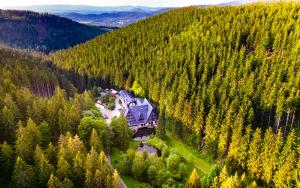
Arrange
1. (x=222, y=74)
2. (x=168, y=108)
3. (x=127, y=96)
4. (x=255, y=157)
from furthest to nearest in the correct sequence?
(x=127, y=96) < (x=222, y=74) < (x=168, y=108) < (x=255, y=157)

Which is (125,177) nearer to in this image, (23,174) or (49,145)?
(49,145)

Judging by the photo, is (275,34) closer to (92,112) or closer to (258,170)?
(258,170)

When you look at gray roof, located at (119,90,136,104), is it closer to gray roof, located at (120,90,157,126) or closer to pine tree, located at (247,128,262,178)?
gray roof, located at (120,90,157,126)

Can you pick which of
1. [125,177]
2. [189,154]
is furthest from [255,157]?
[125,177]

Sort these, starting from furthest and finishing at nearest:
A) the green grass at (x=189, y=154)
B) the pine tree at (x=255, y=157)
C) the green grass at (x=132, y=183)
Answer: the green grass at (x=189, y=154) → the pine tree at (x=255, y=157) → the green grass at (x=132, y=183)

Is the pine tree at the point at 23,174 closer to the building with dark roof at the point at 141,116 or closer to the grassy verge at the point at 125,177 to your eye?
the grassy verge at the point at 125,177

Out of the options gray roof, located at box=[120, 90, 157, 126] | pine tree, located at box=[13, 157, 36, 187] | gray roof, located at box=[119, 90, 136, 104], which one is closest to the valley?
pine tree, located at box=[13, 157, 36, 187]

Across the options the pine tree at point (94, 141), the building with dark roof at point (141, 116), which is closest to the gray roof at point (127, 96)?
the building with dark roof at point (141, 116)

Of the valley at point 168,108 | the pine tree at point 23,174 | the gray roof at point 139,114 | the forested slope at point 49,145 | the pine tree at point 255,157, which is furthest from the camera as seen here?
the gray roof at point 139,114
